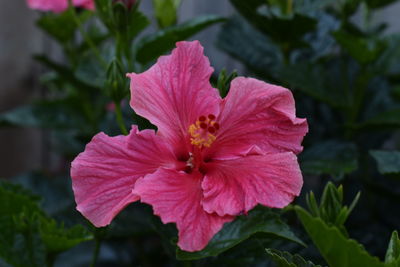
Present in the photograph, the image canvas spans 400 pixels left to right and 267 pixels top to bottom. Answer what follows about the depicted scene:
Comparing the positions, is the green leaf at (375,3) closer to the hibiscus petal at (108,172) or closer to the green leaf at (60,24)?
the green leaf at (60,24)

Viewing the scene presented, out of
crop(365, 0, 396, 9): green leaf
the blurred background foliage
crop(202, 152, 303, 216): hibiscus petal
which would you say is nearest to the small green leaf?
the blurred background foliage

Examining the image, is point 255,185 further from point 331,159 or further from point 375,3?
point 375,3

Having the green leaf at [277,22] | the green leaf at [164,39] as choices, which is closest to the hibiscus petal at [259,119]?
the green leaf at [164,39]

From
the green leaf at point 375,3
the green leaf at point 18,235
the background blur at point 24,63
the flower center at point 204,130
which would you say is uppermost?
the green leaf at point 375,3

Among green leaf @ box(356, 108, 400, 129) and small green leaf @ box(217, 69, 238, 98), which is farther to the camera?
green leaf @ box(356, 108, 400, 129)

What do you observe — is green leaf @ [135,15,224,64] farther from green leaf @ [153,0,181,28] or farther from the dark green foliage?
the dark green foliage

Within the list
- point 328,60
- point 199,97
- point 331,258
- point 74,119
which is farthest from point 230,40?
point 331,258

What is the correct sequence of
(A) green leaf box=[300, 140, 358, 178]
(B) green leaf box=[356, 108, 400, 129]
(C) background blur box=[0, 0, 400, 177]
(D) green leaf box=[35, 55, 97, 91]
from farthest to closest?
(C) background blur box=[0, 0, 400, 177]
(D) green leaf box=[35, 55, 97, 91]
(B) green leaf box=[356, 108, 400, 129]
(A) green leaf box=[300, 140, 358, 178]
